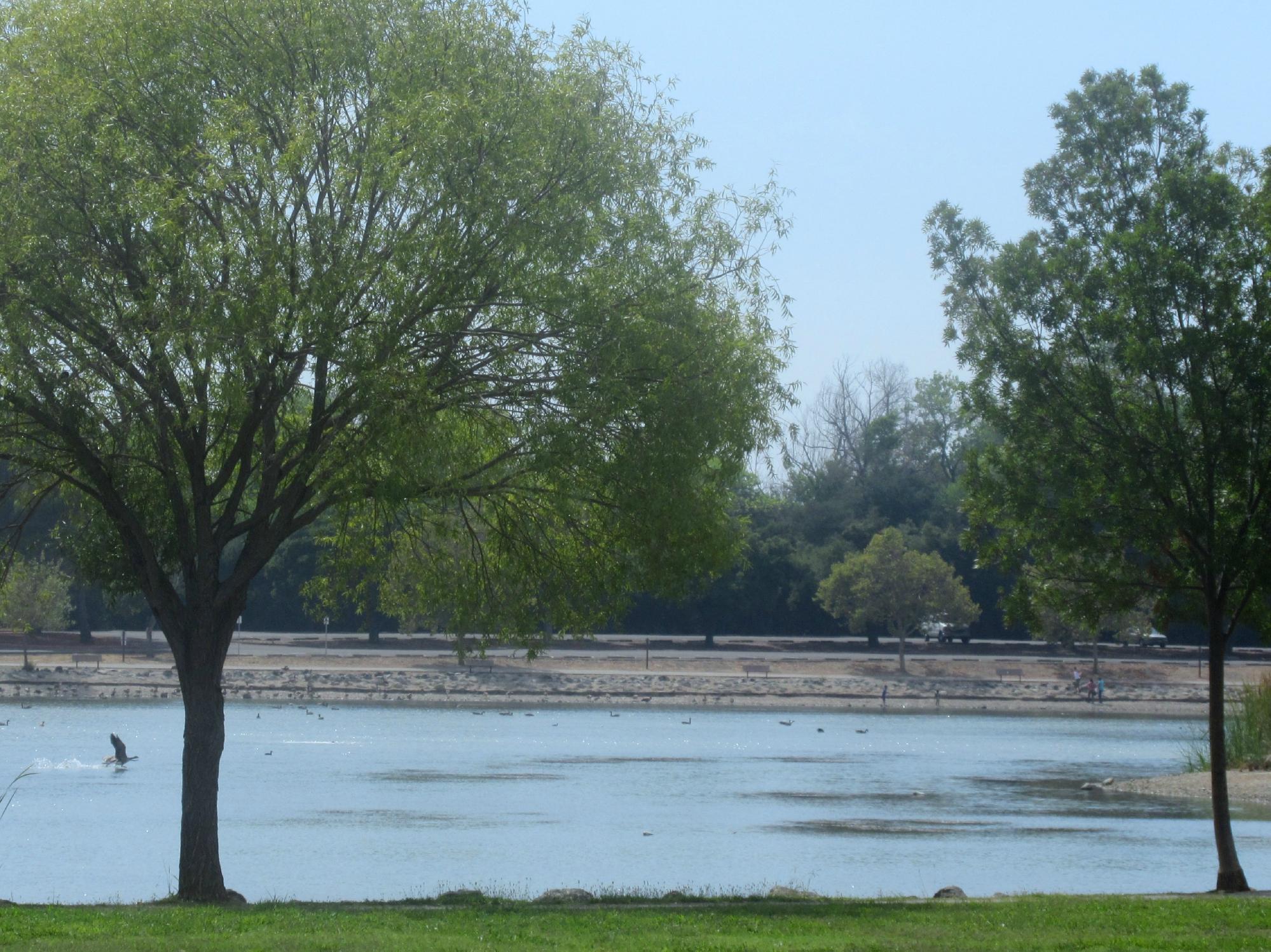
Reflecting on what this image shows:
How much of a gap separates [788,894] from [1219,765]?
5.09 m

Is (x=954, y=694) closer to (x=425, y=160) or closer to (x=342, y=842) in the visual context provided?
(x=342, y=842)

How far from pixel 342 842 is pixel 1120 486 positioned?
55.6 feet

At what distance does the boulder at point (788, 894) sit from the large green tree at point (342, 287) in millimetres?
3931

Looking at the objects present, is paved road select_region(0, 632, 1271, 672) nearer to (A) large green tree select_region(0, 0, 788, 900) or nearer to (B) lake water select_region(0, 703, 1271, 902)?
(B) lake water select_region(0, 703, 1271, 902)

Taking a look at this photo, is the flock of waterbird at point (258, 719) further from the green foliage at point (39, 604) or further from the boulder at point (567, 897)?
the boulder at point (567, 897)

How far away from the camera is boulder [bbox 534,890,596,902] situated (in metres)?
14.7

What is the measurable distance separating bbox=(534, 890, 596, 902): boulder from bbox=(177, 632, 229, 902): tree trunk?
3.37 meters

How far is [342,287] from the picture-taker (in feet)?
40.7

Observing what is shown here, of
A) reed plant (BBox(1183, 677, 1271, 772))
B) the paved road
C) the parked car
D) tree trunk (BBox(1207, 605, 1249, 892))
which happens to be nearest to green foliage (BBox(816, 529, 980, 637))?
the paved road

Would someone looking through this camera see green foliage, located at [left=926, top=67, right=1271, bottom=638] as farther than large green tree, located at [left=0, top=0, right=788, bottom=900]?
Yes

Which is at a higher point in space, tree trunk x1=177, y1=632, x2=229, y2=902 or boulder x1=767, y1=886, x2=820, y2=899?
tree trunk x1=177, y1=632, x2=229, y2=902

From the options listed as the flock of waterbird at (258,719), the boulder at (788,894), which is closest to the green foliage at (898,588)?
the flock of waterbird at (258,719)

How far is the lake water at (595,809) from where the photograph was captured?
74.5 ft

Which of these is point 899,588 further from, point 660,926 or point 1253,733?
point 660,926
